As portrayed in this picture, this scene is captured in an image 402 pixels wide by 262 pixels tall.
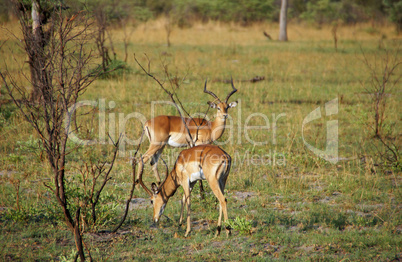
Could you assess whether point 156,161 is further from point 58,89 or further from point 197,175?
point 58,89

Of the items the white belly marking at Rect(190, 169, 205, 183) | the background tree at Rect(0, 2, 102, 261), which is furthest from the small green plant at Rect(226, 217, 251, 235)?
the background tree at Rect(0, 2, 102, 261)

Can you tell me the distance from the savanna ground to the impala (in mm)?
250

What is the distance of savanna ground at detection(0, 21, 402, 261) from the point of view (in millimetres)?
4359

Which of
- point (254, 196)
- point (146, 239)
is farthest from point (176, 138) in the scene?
point (146, 239)

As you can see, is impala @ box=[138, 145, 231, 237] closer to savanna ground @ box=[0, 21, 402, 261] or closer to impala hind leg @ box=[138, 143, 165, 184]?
savanna ground @ box=[0, 21, 402, 261]

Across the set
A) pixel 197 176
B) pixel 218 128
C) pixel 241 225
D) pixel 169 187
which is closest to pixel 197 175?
pixel 197 176

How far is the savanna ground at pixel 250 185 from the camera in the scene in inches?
172

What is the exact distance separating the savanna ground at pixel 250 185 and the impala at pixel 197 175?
0.82 feet

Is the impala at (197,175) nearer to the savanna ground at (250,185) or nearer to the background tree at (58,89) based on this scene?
the savanna ground at (250,185)

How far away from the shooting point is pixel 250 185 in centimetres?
628

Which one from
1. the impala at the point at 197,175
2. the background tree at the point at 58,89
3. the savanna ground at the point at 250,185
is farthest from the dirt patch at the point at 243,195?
Result: the background tree at the point at 58,89

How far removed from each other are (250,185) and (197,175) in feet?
5.51

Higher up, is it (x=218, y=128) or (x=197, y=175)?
(x=218, y=128)

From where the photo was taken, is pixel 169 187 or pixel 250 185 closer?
pixel 169 187
